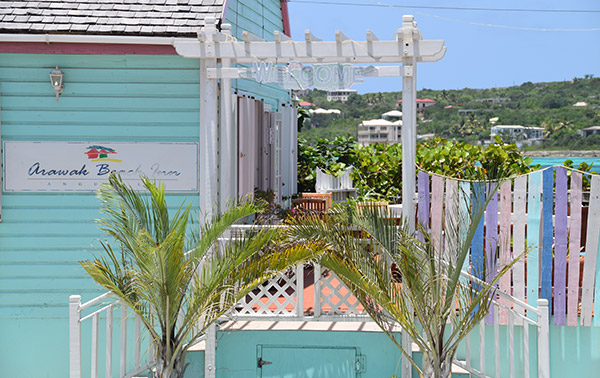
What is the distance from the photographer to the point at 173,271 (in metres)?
5.64

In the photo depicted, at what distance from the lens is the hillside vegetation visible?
207 ft

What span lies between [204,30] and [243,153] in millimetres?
1761

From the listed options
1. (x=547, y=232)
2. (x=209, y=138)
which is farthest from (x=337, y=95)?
(x=547, y=232)

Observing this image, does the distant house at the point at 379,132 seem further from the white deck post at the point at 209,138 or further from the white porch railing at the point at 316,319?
the white porch railing at the point at 316,319

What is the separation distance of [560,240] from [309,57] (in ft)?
9.57

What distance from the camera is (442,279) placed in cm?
584

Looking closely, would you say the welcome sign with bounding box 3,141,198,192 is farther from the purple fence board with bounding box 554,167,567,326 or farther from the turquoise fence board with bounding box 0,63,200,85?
the purple fence board with bounding box 554,167,567,326

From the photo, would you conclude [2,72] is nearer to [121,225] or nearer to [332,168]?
[121,225]

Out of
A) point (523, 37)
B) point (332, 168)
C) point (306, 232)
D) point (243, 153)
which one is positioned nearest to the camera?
point (306, 232)

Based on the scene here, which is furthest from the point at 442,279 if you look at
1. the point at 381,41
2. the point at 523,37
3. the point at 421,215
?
the point at 523,37

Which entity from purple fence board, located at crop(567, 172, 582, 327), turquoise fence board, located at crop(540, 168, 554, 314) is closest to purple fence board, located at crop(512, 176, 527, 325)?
turquoise fence board, located at crop(540, 168, 554, 314)

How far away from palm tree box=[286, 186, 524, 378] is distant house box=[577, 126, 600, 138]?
203ft

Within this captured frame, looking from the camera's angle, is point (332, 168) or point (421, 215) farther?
point (332, 168)

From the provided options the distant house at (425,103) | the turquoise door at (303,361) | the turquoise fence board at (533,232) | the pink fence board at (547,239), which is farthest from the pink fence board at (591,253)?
the distant house at (425,103)
